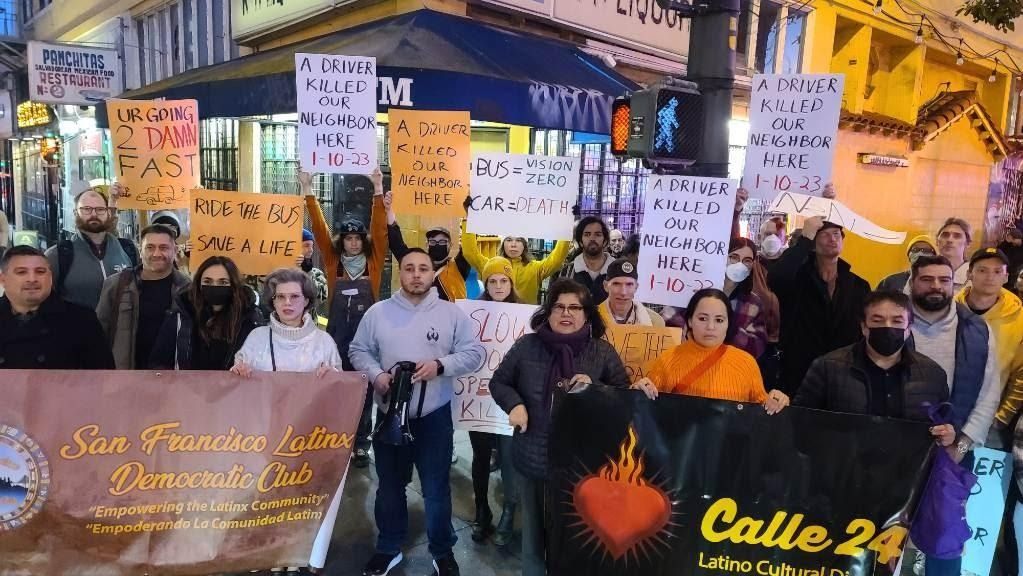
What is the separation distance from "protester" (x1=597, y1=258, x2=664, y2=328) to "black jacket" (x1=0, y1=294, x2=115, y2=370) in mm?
2757

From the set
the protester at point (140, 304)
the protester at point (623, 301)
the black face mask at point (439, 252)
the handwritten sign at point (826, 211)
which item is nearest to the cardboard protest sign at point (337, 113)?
the black face mask at point (439, 252)

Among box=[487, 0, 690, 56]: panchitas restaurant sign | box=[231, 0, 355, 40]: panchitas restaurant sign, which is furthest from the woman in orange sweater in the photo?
box=[231, 0, 355, 40]: panchitas restaurant sign

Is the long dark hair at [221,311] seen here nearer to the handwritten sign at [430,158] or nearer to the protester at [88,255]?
the protester at [88,255]

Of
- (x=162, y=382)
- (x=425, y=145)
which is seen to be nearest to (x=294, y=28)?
(x=425, y=145)

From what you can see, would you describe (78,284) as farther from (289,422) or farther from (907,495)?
(907,495)

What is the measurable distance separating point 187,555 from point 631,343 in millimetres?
2587

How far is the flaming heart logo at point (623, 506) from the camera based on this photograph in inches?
124

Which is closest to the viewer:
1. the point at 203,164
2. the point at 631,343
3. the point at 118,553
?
the point at 118,553

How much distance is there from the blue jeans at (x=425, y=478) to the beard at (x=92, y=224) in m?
2.33

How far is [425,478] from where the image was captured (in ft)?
12.8

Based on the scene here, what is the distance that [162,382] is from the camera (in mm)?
3311

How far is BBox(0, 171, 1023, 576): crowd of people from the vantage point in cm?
328

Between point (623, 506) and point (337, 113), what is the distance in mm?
3223

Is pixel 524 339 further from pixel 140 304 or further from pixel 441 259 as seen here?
pixel 140 304
